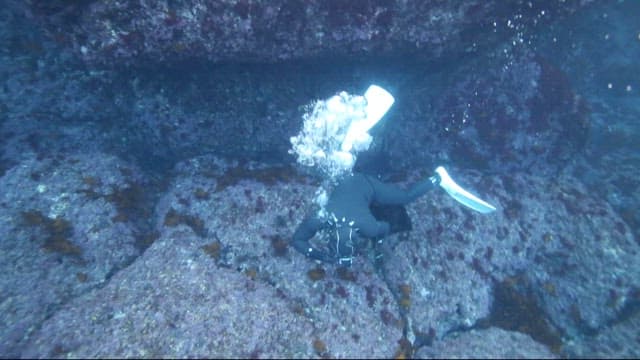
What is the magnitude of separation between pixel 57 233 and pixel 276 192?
10.6 ft

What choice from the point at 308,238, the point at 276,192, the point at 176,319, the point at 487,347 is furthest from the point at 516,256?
the point at 176,319

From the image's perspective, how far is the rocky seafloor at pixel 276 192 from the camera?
5637 mm

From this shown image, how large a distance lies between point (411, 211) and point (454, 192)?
76 centimetres

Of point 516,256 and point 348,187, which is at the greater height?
point 348,187

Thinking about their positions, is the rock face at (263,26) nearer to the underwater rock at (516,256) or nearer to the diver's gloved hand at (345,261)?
the underwater rock at (516,256)

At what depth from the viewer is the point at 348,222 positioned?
19.9ft

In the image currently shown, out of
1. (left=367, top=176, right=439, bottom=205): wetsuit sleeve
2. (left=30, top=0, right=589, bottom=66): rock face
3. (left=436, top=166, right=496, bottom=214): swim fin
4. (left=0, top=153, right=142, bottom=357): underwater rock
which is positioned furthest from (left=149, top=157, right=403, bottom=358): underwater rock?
(left=30, top=0, right=589, bottom=66): rock face

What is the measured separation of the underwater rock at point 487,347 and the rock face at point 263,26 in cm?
428

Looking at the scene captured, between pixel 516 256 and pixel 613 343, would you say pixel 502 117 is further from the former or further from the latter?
pixel 613 343

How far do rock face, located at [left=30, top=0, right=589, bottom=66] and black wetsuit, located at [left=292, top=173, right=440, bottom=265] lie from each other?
2.04 metres

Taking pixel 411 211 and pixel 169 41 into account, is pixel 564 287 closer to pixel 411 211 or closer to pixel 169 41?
pixel 411 211

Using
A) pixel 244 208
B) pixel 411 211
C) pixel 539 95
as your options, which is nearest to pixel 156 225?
pixel 244 208

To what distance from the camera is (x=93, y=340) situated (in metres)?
5.05

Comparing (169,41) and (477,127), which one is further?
(477,127)
